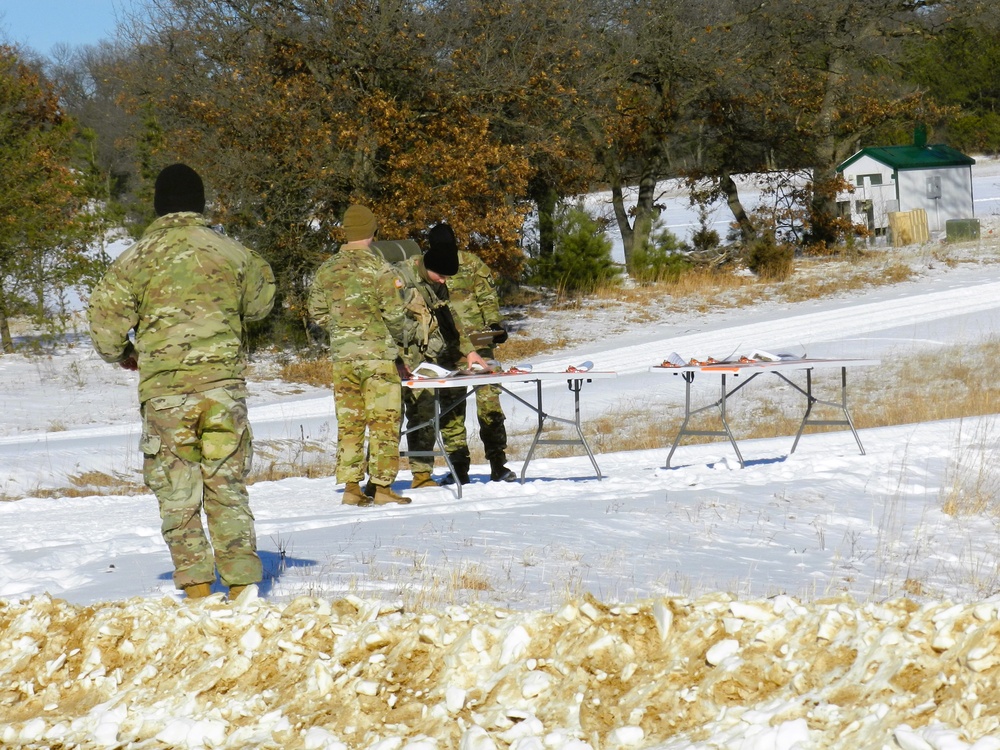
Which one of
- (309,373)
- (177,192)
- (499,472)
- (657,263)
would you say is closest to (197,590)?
(177,192)

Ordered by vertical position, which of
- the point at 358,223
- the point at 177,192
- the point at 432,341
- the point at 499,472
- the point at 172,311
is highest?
the point at 177,192

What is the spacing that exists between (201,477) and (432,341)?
4.68 meters

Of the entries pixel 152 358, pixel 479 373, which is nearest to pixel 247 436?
pixel 152 358

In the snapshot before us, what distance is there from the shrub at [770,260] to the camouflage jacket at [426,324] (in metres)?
21.2

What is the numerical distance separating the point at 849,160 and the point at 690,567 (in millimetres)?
34585

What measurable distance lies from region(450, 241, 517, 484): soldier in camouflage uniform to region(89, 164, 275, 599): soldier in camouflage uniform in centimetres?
495

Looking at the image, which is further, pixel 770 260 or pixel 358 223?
pixel 770 260

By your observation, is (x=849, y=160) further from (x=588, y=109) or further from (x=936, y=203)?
(x=588, y=109)

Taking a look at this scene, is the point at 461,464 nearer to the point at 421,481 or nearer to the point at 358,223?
the point at 421,481

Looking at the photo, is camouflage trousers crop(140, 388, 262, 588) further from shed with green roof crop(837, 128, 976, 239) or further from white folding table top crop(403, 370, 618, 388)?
shed with green roof crop(837, 128, 976, 239)

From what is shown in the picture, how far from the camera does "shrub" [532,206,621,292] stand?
103 feet

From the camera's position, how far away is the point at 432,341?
11102 millimetres

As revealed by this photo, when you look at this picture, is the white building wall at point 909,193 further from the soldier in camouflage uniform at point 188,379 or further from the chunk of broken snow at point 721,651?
the chunk of broken snow at point 721,651

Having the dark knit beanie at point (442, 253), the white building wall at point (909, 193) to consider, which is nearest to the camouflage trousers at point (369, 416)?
the dark knit beanie at point (442, 253)
